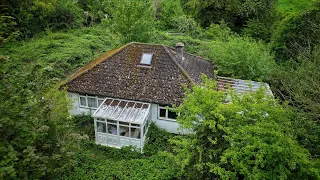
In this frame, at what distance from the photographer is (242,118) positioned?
1062 cm

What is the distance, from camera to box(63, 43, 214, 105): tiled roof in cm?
1650

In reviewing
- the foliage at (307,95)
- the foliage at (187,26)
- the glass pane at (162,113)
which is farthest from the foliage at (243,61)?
the foliage at (187,26)

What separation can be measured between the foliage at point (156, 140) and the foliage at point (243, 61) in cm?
679

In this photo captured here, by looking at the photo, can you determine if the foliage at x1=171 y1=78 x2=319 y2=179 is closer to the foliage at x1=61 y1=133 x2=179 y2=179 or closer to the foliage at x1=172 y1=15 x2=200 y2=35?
the foliage at x1=61 y1=133 x2=179 y2=179

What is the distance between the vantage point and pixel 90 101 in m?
17.5

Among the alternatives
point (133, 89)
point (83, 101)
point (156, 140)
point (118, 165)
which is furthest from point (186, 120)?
point (83, 101)

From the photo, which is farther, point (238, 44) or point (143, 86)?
point (238, 44)

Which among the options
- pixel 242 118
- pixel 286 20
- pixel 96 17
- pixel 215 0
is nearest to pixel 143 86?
pixel 242 118

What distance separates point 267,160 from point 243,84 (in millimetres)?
9799

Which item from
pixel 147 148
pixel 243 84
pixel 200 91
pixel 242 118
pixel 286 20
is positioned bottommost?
pixel 147 148

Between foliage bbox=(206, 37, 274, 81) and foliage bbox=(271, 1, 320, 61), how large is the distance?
3.38 metres

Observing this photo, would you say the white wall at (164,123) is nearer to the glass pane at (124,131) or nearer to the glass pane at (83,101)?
the glass pane at (124,131)

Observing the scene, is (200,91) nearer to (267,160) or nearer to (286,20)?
(267,160)

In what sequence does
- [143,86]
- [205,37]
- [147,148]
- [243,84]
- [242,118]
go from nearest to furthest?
[242,118] < [147,148] < [143,86] < [243,84] < [205,37]
